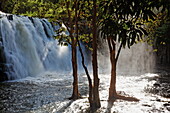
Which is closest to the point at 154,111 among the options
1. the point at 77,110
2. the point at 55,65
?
the point at 77,110

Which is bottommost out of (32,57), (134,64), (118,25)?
(134,64)

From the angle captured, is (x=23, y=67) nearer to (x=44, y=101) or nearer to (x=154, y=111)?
(x=44, y=101)

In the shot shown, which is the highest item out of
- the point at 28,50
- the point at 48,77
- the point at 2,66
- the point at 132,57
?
the point at 28,50

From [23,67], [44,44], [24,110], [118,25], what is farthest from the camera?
[44,44]

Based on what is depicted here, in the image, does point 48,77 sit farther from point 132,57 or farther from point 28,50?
point 132,57

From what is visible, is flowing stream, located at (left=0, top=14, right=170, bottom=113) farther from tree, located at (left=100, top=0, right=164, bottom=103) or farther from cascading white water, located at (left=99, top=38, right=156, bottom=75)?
tree, located at (left=100, top=0, right=164, bottom=103)

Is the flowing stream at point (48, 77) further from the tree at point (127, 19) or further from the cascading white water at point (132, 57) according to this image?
the tree at point (127, 19)

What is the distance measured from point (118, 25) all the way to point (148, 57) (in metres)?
32.1

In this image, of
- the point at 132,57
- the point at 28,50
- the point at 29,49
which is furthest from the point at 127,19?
the point at 132,57

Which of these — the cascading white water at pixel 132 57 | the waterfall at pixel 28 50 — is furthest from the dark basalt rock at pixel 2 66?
the cascading white water at pixel 132 57

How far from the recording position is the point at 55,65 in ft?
75.5

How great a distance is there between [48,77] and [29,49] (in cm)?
428

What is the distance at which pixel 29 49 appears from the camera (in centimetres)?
2014

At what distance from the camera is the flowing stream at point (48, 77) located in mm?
7816
